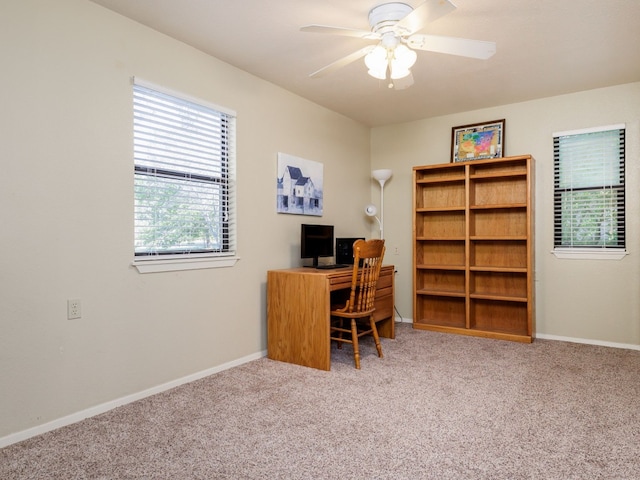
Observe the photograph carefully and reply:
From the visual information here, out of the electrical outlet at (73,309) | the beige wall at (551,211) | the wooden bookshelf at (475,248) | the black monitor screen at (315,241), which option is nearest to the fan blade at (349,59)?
the black monitor screen at (315,241)

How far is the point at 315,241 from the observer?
12.4ft

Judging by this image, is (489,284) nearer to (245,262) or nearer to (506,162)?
(506,162)

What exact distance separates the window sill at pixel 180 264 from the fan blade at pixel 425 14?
2007 millimetres

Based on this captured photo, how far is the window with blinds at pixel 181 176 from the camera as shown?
273 cm

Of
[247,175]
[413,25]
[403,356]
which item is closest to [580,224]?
[403,356]

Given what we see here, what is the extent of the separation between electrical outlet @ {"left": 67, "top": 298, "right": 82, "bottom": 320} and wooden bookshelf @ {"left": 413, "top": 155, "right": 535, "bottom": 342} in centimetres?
332

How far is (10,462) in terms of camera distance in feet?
6.25

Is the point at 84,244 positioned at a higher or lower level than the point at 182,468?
higher

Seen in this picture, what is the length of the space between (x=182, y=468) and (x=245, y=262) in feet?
5.93

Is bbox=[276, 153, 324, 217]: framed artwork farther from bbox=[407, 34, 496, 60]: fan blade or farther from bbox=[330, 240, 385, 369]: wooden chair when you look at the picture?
bbox=[407, 34, 496, 60]: fan blade

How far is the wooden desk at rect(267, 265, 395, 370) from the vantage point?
3178 mm

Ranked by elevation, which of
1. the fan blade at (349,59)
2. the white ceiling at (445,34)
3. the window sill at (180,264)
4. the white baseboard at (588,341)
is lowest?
the white baseboard at (588,341)

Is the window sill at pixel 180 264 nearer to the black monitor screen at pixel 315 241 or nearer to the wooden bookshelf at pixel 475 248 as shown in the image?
the black monitor screen at pixel 315 241

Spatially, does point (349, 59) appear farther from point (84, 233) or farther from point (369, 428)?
point (369, 428)
